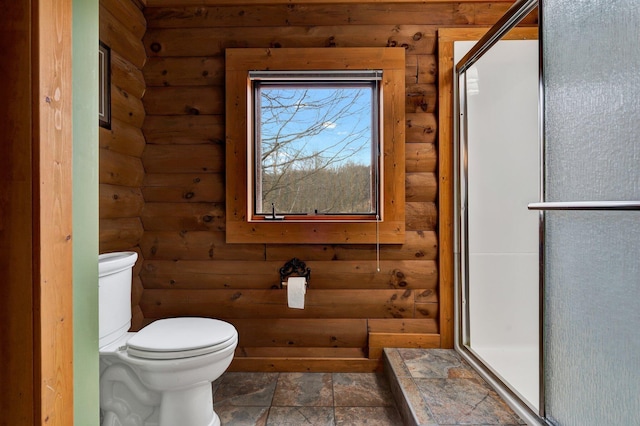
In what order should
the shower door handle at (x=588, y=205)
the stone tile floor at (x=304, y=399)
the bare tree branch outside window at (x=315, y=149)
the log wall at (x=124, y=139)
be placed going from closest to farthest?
1. the shower door handle at (x=588, y=205)
2. the stone tile floor at (x=304, y=399)
3. the log wall at (x=124, y=139)
4. the bare tree branch outside window at (x=315, y=149)

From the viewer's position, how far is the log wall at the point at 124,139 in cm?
176

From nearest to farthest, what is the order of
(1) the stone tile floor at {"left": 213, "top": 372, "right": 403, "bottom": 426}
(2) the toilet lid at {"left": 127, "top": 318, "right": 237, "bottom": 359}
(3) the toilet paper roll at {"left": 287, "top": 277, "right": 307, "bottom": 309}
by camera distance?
(2) the toilet lid at {"left": 127, "top": 318, "right": 237, "bottom": 359} < (1) the stone tile floor at {"left": 213, "top": 372, "right": 403, "bottom": 426} < (3) the toilet paper roll at {"left": 287, "top": 277, "right": 307, "bottom": 309}

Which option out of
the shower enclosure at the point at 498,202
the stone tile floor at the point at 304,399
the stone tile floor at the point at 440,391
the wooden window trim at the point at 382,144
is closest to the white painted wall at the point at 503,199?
the shower enclosure at the point at 498,202

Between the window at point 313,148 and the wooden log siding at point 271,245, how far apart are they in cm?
22

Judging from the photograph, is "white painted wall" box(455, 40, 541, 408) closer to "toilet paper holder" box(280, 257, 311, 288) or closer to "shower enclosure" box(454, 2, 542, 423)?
"shower enclosure" box(454, 2, 542, 423)

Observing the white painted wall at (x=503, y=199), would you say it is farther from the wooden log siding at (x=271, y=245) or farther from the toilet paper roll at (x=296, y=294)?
the toilet paper roll at (x=296, y=294)

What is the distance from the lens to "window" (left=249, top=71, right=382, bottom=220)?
2.14 meters

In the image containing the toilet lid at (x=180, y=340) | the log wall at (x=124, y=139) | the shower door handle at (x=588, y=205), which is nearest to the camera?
the shower door handle at (x=588, y=205)

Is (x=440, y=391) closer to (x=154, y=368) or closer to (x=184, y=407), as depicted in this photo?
(x=184, y=407)

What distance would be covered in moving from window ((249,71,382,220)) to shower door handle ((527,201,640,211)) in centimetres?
104

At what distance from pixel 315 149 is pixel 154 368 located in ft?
4.75

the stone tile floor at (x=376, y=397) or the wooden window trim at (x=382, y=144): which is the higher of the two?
the wooden window trim at (x=382, y=144)

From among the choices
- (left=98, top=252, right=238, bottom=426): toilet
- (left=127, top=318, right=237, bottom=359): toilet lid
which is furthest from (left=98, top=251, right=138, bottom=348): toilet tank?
(left=127, top=318, right=237, bottom=359): toilet lid

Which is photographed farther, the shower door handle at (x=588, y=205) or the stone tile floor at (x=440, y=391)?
the stone tile floor at (x=440, y=391)
